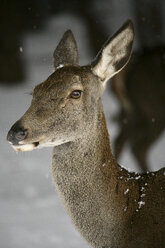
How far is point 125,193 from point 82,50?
10.4 feet

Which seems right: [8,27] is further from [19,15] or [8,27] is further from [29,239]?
[29,239]

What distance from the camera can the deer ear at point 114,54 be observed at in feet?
8.11

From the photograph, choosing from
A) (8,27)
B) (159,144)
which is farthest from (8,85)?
(159,144)

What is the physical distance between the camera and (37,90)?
2410 mm

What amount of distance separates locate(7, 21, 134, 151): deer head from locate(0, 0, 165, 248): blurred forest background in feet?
5.50

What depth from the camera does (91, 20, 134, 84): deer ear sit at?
247cm

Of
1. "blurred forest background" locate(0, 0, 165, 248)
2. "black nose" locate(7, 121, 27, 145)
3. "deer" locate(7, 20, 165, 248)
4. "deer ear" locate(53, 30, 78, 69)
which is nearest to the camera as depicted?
"black nose" locate(7, 121, 27, 145)

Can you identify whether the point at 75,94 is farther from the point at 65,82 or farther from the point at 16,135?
the point at 16,135

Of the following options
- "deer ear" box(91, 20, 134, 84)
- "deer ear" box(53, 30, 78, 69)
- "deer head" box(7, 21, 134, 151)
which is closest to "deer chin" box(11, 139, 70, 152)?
"deer head" box(7, 21, 134, 151)

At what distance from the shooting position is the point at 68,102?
92.1 inches

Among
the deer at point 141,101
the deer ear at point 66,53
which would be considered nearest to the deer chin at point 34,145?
the deer ear at point 66,53

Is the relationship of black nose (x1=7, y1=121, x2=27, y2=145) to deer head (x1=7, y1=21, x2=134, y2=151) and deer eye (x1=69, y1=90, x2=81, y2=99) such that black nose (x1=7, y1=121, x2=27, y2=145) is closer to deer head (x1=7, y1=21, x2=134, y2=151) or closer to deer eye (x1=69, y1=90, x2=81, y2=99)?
deer head (x1=7, y1=21, x2=134, y2=151)

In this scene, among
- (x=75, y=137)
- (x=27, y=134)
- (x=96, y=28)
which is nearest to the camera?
(x=27, y=134)

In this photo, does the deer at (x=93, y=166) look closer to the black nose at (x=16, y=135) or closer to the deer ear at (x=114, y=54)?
the deer ear at (x=114, y=54)
